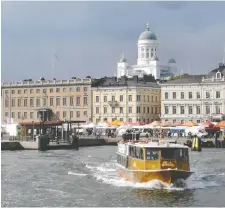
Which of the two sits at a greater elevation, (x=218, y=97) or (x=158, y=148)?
(x=218, y=97)

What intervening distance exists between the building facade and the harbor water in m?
54.7

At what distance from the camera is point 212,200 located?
28.9 m

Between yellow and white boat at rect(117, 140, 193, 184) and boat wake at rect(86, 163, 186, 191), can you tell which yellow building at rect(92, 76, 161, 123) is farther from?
yellow and white boat at rect(117, 140, 193, 184)

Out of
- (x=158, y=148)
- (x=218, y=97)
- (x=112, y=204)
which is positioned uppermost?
(x=218, y=97)

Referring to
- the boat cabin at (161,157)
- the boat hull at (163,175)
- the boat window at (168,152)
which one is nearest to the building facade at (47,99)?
the boat cabin at (161,157)

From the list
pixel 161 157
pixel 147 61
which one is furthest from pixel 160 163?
pixel 147 61

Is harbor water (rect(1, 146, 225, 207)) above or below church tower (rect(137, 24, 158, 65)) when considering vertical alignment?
below

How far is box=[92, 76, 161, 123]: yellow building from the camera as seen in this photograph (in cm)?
9944

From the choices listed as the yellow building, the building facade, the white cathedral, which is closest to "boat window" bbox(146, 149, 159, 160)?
the building facade

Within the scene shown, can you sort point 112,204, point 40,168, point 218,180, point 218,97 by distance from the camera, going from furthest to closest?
1. point 218,97
2. point 40,168
3. point 218,180
4. point 112,204

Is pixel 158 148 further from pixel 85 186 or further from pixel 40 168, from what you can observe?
pixel 40 168

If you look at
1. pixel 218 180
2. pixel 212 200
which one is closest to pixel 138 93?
pixel 218 180

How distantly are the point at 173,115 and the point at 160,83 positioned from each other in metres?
5.08

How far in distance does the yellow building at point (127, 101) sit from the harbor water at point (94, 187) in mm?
53411
